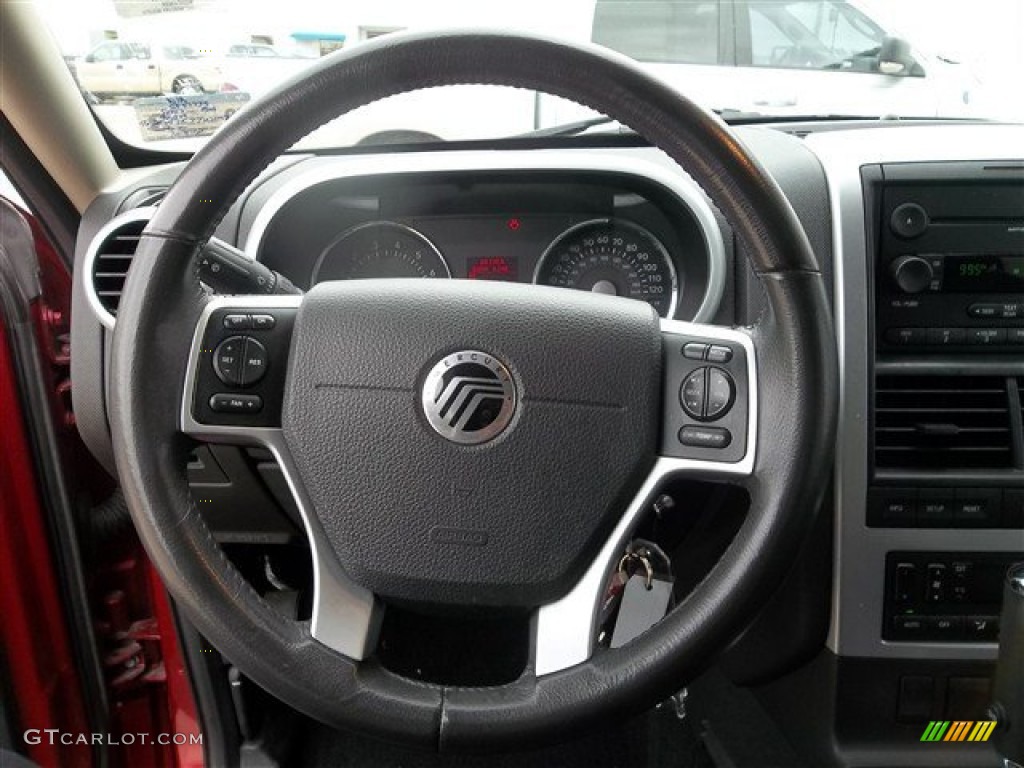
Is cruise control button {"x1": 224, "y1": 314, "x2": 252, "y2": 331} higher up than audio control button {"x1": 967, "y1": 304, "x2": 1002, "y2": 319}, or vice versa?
cruise control button {"x1": 224, "y1": 314, "x2": 252, "y2": 331}

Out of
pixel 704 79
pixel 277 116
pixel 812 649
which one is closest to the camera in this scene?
pixel 277 116

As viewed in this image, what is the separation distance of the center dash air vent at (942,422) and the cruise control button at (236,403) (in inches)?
32.8

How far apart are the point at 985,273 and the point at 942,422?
0.71 ft

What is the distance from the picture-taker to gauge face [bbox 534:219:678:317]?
4.58 ft

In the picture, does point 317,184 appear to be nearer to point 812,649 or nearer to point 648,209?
point 648,209

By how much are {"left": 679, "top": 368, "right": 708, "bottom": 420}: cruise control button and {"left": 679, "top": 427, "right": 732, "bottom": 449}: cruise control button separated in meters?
0.02

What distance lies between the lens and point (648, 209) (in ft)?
4.60

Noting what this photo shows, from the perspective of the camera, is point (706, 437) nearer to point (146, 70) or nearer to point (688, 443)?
point (688, 443)

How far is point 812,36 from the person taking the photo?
275 cm

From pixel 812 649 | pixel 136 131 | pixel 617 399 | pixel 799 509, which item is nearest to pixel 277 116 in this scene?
pixel 617 399

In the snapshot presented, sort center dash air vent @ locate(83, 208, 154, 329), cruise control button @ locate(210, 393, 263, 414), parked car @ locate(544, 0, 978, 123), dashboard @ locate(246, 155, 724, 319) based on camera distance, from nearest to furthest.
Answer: cruise control button @ locate(210, 393, 263, 414) < center dash air vent @ locate(83, 208, 154, 329) < dashboard @ locate(246, 155, 724, 319) < parked car @ locate(544, 0, 978, 123)

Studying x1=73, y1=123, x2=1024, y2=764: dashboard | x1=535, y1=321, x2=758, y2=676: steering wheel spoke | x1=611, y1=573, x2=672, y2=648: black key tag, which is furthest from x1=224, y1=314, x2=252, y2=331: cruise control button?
x1=611, y1=573, x2=672, y2=648: black key tag

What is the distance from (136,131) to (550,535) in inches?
42.8

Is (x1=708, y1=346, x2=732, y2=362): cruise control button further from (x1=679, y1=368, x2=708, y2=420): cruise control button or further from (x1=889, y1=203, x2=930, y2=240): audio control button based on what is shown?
(x1=889, y1=203, x2=930, y2=240): audio control button
